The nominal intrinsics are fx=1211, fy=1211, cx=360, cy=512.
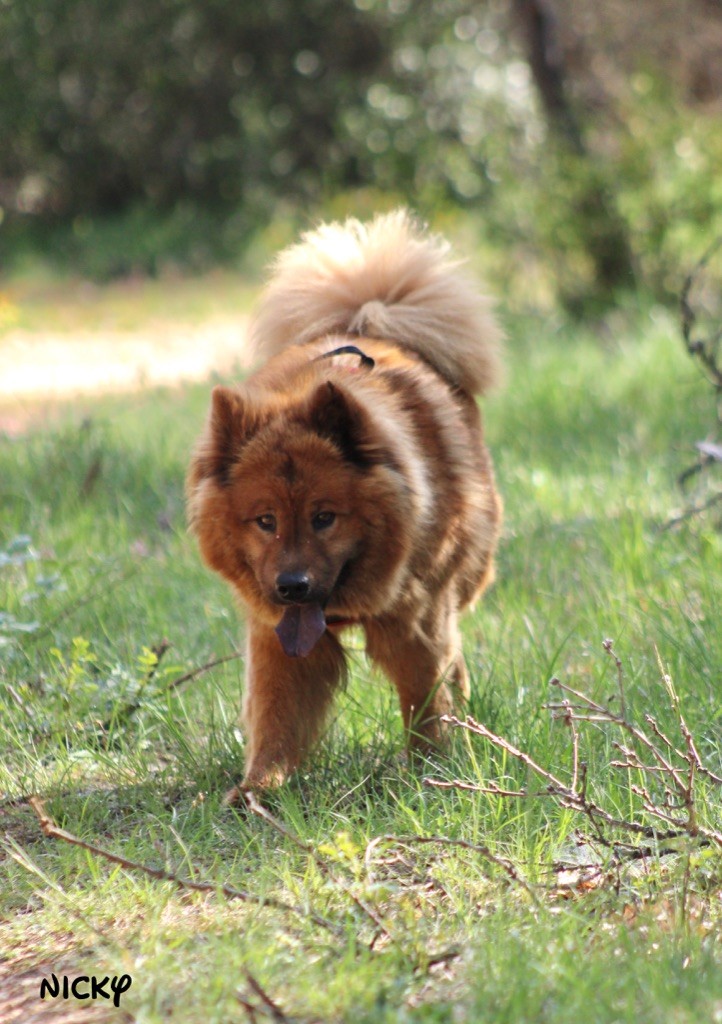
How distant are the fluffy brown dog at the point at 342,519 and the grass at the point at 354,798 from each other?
0.58 ft

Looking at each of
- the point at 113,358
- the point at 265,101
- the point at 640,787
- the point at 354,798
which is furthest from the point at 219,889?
the point at 265,101

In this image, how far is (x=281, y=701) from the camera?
3.78 meters

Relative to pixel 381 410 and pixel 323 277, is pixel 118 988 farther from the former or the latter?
pixel 323 277

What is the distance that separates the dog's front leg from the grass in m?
0.09

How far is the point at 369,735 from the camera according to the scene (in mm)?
3953

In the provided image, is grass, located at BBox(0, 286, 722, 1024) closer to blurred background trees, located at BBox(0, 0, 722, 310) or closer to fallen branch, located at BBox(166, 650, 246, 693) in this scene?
fallen branch, located at BBox(166, 650, 246, 693)

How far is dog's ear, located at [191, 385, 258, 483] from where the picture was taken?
3.65 meters

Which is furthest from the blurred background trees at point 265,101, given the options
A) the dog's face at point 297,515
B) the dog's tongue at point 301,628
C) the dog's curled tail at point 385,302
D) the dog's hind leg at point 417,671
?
the dog's tongue at point 301,628

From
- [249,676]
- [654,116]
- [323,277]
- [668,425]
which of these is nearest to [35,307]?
[654,116]

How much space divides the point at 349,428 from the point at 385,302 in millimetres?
1193

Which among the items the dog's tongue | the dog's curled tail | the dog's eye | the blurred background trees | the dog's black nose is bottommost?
the dog's tongue

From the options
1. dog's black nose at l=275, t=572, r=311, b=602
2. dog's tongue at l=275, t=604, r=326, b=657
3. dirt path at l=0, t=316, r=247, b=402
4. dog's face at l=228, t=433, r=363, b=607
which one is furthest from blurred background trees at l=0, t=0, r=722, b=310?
dog's black nose at l=275, t=572, r=311, b=602

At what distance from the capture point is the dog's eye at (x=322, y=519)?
3.56m

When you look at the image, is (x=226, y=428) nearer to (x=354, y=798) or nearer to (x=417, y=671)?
(x=417, y=671)
